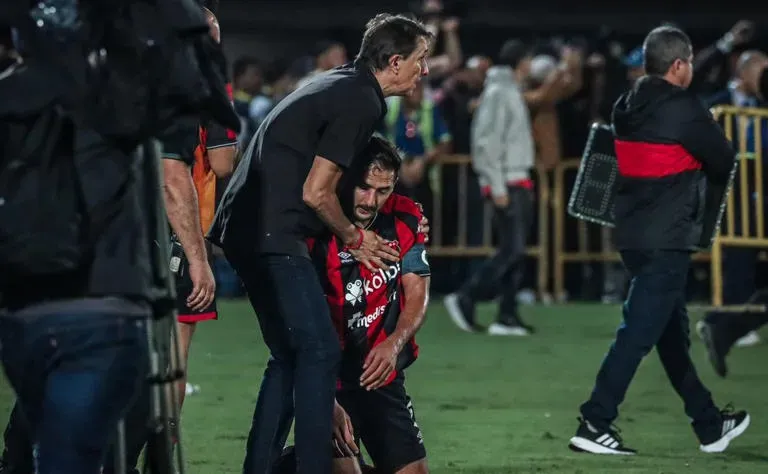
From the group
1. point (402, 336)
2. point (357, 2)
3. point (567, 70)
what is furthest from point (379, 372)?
point (357, 2)

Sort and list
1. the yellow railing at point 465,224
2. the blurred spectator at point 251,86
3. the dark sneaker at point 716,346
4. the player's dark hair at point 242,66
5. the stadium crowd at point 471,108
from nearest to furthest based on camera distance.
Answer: the dark sneaker at point 716,346 < the stadium crowd at point 471,108 < the blurred spectator at point 251,86 < the player's dark hair at point 242,66 < the yellow railing at point 465,224

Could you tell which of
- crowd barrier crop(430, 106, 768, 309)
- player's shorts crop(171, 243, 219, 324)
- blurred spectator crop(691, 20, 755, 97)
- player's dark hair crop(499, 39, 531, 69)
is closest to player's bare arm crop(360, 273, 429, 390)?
player's shorts crop(171, 243, 219, 324)

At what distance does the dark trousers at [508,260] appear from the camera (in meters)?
13.6

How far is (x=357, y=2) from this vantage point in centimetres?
2111

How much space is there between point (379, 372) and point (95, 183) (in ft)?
7.49

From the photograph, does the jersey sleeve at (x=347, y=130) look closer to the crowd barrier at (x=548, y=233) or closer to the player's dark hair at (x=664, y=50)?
the player's dark hair at (x=664, y=50)

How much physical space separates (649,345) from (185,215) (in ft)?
9.56

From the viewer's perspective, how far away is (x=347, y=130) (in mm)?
5727

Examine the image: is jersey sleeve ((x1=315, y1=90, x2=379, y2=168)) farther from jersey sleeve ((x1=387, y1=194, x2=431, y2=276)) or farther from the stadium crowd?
the stadium crowd

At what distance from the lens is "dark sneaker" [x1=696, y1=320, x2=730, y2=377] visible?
1080 cm

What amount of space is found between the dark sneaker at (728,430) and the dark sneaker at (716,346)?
2838mm

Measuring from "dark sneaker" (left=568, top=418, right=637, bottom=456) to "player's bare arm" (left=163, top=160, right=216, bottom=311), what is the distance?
2.45 m

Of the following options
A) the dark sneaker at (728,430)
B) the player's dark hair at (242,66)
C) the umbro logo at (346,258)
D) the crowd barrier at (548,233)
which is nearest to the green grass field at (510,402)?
the dark sneaker at (728,430)

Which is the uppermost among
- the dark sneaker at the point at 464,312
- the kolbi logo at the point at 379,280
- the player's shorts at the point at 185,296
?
the kolbi logo at the point at 379,280
